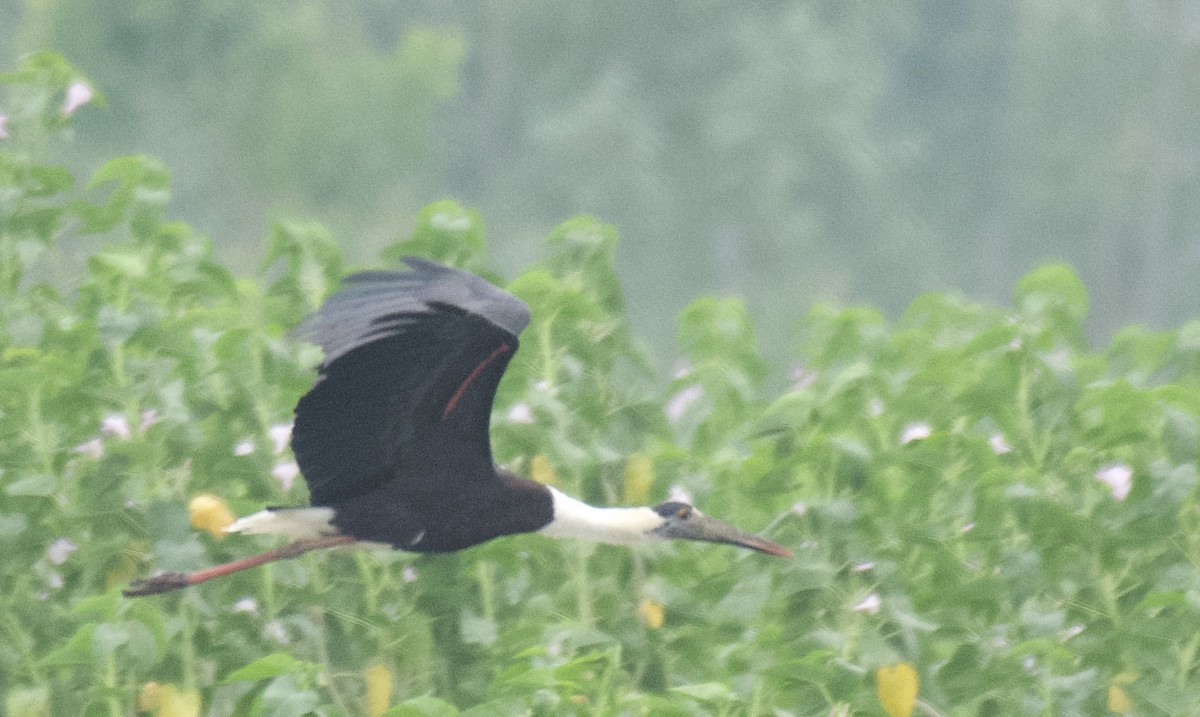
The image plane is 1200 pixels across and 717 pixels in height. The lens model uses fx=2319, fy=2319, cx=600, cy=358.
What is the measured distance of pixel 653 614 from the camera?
10.8 feet

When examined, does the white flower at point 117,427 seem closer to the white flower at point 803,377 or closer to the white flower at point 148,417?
the white flower at point 148,417

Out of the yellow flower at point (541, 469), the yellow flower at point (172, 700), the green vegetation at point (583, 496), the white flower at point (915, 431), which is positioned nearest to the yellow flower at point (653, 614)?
the green vegetation at point (583, 496)

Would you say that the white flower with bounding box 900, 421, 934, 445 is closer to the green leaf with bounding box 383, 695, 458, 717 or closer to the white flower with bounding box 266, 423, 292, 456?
the white flower with bounding box 266, 423, 292, 456

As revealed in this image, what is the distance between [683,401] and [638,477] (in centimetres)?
77

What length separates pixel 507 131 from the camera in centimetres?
1923

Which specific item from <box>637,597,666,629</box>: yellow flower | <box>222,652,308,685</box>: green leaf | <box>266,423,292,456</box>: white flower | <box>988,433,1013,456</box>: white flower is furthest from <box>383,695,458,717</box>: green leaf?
<box>988,433,1013,456</box>: white flower

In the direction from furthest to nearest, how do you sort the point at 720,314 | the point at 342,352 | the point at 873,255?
1. the point at 873,255
2. the point at 720,314
3. the point at 342,352

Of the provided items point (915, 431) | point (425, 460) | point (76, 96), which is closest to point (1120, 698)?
point (915, 431)

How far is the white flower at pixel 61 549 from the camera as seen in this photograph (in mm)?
3385

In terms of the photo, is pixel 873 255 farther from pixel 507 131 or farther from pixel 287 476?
pixel 287 476

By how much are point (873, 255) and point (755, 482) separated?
16.1 meters

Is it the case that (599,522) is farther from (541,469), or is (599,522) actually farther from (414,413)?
(414,413)

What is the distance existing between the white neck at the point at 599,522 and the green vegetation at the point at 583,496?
0.09 metres

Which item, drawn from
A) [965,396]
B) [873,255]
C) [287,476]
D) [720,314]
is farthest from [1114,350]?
[873,255]
